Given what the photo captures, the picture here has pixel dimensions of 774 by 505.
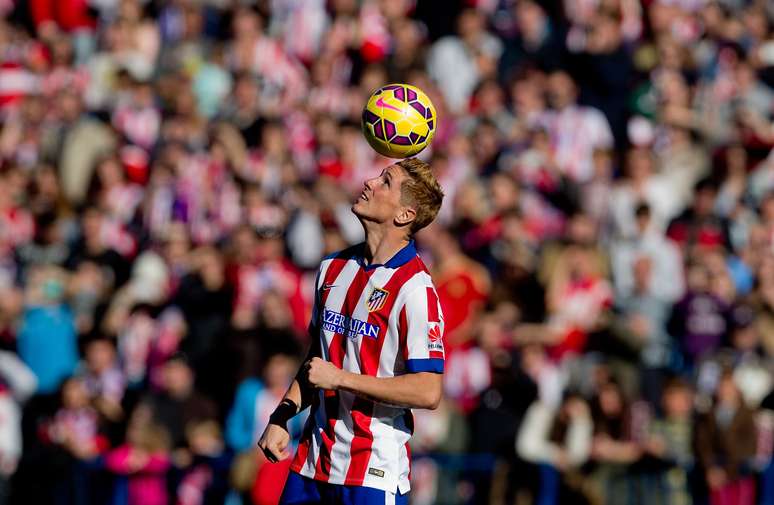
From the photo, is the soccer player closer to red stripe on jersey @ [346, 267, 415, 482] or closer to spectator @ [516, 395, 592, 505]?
red stripe on jersey @ [346, 267, 415, 482]

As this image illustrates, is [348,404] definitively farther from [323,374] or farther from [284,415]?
[323,374]

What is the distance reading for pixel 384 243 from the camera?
7.04 metres

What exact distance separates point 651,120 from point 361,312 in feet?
33.1

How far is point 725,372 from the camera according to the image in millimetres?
12750

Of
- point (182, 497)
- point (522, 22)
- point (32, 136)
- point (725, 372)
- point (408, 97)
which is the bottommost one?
point (182, 497)

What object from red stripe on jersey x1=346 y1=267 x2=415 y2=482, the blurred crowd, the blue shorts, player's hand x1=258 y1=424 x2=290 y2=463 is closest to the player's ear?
red stripe on jersey x1=346 y1=267 x2=415 y2=482

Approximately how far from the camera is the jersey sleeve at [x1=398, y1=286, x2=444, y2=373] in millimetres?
6781

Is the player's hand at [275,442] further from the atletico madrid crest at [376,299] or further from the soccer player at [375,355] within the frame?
the atletico madrid crest at [376,299]

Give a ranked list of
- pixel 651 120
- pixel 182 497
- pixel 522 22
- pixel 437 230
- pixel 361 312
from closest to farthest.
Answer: pixel 361 312 → pixel 182 497 → pixel 437 230 → pixel 651 120 → pixel 522 22

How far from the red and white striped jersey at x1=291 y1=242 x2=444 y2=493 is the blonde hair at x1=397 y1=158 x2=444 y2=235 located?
0.17 meters

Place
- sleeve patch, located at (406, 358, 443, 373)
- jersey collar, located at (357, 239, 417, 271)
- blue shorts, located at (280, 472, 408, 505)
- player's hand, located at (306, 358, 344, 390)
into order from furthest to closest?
jersey collar, located at (357, 239, 417, 271)
blue shorts, located at (280, 472, 408, 505)
sleeve patch, located at (406, 358, 443, 373)
player's hand, located at (306, 358, 344, 390)

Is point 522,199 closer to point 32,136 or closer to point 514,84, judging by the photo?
point 514,84

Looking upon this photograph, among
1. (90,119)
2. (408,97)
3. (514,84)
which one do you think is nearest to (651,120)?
(514,84)

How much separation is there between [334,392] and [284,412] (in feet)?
0.82
